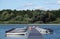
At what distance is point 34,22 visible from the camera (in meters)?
20.5

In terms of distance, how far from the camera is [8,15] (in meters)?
21.0

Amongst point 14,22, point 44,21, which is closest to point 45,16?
point 44,21

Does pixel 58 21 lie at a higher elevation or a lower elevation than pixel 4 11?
lower

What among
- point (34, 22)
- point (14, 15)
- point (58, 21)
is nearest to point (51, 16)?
point (58, 21)

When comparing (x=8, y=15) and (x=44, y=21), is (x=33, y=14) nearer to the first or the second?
(x=44, y=21)

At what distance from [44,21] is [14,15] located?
332 centimetres

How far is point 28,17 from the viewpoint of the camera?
21.2 m

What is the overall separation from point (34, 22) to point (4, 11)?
12.1ft

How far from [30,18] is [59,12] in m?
3.13

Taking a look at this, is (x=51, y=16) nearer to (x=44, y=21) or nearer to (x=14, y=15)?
(x=44, y=21)

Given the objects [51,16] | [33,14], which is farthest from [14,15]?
[51,16]

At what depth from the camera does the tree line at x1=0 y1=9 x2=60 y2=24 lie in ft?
67.4

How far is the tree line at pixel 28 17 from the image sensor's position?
20.5 meters

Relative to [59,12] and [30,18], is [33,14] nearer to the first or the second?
[30,18]
